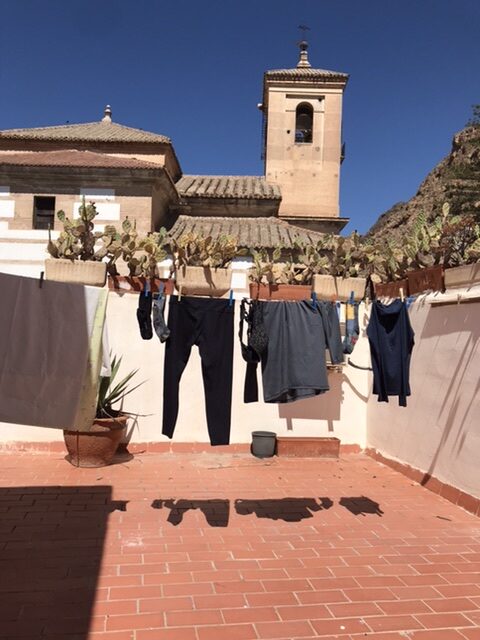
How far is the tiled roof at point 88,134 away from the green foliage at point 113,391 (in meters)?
12.4

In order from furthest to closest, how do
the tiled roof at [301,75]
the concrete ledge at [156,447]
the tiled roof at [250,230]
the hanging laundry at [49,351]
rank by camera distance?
the tiled roof at [301,75] < the tiled roof at [250,230] < the concrete ledge at [156,447] < the hanging laundry at [49,351]

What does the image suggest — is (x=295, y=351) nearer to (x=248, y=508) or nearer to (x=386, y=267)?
(x=248, y=508)

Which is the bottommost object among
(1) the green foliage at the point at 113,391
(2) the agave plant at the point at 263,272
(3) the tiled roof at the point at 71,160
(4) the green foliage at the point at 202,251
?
(1) the green foliage at the point at 113,391

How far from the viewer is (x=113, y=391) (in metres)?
6.64

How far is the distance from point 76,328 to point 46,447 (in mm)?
3362

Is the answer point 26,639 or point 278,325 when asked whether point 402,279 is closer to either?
point 278,325

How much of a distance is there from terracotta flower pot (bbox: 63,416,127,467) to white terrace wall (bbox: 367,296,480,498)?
357 cm

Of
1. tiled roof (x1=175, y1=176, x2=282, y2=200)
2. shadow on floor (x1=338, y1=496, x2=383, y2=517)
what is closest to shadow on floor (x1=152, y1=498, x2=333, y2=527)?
shadow on floor (x1=338, y1=496, x2=383, y2=517)

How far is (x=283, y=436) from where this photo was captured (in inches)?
283

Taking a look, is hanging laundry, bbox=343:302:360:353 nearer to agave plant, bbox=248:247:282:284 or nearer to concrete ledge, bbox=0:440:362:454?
agave plant, bbox=248:247:282:284

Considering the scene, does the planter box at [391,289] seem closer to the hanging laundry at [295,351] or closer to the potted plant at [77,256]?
the hanging laundry at [295,351]

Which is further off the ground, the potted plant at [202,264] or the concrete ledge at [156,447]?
the potted plant at [202,264]

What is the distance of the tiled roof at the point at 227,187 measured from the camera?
17.4 meters

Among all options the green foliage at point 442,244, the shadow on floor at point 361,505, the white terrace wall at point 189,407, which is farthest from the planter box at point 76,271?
the shadow on floor at point 361,505
